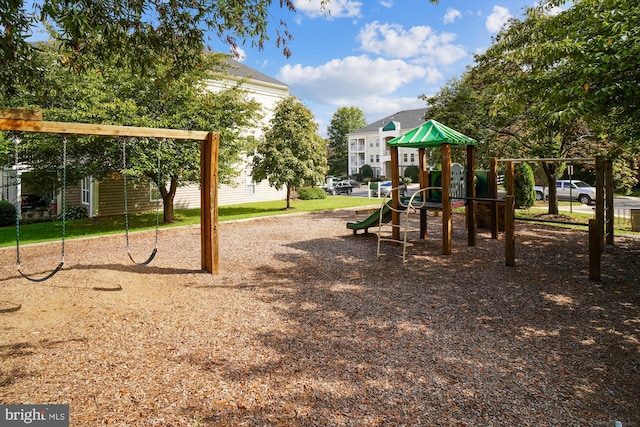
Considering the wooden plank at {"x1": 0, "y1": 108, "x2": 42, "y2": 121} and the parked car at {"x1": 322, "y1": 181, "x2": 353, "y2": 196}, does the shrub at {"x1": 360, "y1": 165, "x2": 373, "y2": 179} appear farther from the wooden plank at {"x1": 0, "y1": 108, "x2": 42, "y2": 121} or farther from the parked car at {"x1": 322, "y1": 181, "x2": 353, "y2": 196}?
the wooden plank at {"x1": 0, "y1": 108, "x2": 42, "y2": 121}

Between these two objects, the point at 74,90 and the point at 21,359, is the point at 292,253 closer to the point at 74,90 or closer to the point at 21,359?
the point at 21,359

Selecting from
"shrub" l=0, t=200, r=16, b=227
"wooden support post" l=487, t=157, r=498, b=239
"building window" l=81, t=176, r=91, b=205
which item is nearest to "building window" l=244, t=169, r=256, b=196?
"building window" l=81, t=176, r=91, b=205

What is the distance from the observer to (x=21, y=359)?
376 cm

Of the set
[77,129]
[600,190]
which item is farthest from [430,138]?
[77,129]

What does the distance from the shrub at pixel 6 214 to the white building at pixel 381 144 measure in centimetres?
4482

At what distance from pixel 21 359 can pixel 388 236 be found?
Result: 8.31 meters

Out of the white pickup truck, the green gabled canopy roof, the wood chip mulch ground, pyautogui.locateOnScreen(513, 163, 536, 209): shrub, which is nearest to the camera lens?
the wood chip mulch ground

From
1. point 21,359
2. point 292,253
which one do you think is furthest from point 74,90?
point 21,359

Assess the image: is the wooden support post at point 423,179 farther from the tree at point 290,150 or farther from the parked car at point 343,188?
the parked car at point 343,188

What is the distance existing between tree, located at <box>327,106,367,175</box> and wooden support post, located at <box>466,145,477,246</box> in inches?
2162

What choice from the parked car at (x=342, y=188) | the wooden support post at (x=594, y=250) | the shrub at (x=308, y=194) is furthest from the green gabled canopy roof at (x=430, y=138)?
the parked car at (x=342, y=188)

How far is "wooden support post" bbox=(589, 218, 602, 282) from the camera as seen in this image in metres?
6.26

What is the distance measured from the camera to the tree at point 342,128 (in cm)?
6555

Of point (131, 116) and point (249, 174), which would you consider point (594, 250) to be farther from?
point (249, 174)
